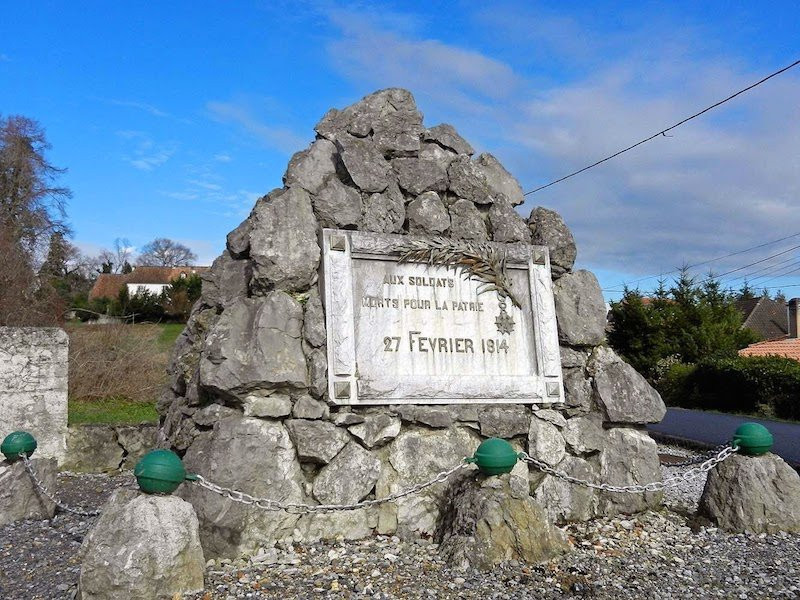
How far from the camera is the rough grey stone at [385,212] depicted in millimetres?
5066

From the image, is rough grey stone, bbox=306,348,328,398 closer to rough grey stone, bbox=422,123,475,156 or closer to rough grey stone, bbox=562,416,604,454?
rough grey stone, bbox=562,416,604,454

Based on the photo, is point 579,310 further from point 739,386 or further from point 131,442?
point 739,386

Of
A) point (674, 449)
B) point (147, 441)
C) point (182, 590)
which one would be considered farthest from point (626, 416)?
point (674, 449)

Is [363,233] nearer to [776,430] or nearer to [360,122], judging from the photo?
[360,122]

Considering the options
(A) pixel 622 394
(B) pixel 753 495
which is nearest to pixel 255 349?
(A) pixel 622 394

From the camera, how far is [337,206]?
4.94 meters

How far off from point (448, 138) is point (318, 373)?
2265 millimetres

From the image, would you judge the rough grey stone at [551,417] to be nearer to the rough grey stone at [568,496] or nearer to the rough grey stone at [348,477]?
the rough grey stone at [568,496]

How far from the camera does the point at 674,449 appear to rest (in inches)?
431

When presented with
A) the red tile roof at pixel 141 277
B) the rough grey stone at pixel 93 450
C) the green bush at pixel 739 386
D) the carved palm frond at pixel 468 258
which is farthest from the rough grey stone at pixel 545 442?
the red tile roof at pixel 141 277

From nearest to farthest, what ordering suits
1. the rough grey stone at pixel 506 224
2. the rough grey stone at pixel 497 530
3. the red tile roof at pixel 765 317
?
the rough grey stone at pixel 497 530, the rough grey stone at pixel 506 224, the red tile roof at pixel 765 317

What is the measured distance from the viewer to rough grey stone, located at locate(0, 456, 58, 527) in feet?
17.4

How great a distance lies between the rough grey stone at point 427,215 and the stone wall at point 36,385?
197 inches

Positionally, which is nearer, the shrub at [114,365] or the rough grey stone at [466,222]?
the rough grey stone at [466,222]
